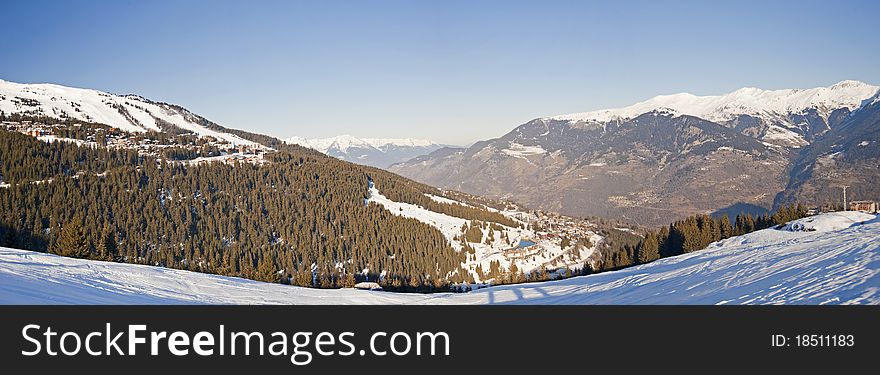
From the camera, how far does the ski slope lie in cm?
1207

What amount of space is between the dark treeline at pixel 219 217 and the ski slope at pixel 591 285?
4103cm

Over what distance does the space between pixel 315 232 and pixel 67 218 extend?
4044cm

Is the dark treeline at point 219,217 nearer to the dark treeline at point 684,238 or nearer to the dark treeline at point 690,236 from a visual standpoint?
the dark treeline at point 684,238

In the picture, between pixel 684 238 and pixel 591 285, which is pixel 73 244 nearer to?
pixel 591 285

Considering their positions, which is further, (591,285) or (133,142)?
(133,142)

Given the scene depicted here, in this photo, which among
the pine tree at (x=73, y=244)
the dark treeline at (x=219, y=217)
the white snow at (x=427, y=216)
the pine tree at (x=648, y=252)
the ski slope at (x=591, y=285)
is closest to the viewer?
the ski slope at (x=591, y=285)

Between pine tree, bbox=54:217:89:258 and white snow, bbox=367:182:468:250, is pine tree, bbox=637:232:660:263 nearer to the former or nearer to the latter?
white snow, bbox=367:182:468:250

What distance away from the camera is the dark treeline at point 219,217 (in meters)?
76.6

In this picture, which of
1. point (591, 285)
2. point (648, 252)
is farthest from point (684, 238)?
point (591, 285)

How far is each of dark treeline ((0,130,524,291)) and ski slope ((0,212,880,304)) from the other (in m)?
41.0

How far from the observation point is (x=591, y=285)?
23.9 meters

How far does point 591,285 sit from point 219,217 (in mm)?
87154

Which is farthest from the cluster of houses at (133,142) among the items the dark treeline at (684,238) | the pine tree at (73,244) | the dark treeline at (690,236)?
the dark treeline at (690,236)

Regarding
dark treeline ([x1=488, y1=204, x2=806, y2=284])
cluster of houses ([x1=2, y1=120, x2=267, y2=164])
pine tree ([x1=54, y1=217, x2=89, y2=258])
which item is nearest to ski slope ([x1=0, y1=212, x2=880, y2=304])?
pine tree ([x1=54, y1=217, x2=89, y2=258])
